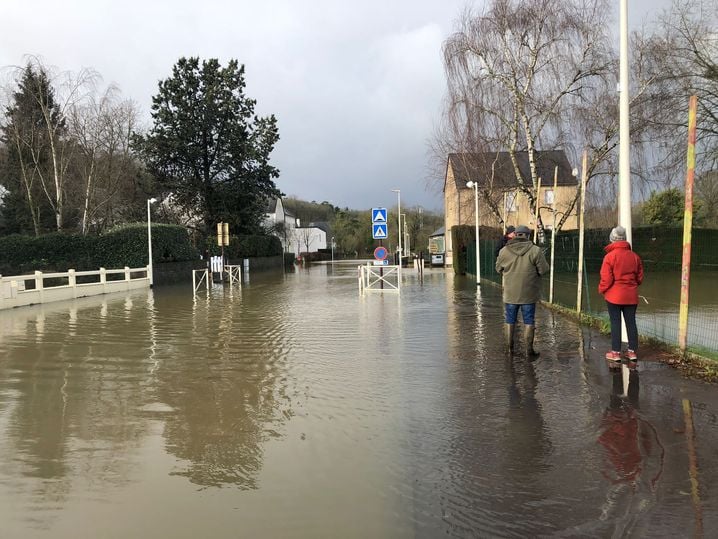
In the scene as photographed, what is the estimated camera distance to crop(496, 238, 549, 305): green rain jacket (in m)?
7.65

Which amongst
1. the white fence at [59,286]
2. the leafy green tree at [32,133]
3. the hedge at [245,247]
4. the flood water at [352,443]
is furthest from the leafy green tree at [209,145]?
the flood water at [352,443]

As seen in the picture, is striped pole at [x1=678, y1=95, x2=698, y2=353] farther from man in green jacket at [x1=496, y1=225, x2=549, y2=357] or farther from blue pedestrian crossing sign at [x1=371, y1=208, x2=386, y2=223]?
blue pedestrian crossing sign at [x1=371, y1=208, x2=386, y2=223]

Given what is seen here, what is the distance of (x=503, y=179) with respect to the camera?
24.7m

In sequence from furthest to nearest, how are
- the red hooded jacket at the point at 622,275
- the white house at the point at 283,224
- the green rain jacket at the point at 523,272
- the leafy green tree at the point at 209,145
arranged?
the white house at the point at 283,224 < the leafy green tree at the point at 209,145 < the green rain jacket at the point at 523,272 < the red hooded jacket at the point at 622,275

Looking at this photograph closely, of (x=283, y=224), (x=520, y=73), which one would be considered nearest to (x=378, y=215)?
(x=520, y=73)

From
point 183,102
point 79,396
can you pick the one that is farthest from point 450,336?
point 183,102

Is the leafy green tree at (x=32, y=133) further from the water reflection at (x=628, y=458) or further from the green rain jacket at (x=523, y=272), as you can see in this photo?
the water reflection at (x=628, y=458)

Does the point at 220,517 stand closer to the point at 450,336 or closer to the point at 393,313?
the point at 450,336

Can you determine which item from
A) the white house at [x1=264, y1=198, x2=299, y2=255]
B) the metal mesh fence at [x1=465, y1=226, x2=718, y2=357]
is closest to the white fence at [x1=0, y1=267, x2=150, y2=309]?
the metal mesh fence at [x1=465, y1=226, x2=718, y2=357]

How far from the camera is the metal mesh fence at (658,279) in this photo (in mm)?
9720

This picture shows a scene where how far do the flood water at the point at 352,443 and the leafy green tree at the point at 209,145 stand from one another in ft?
113

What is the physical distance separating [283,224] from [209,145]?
32528 mm

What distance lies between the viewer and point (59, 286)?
1988 cm

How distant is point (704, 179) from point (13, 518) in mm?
20446
